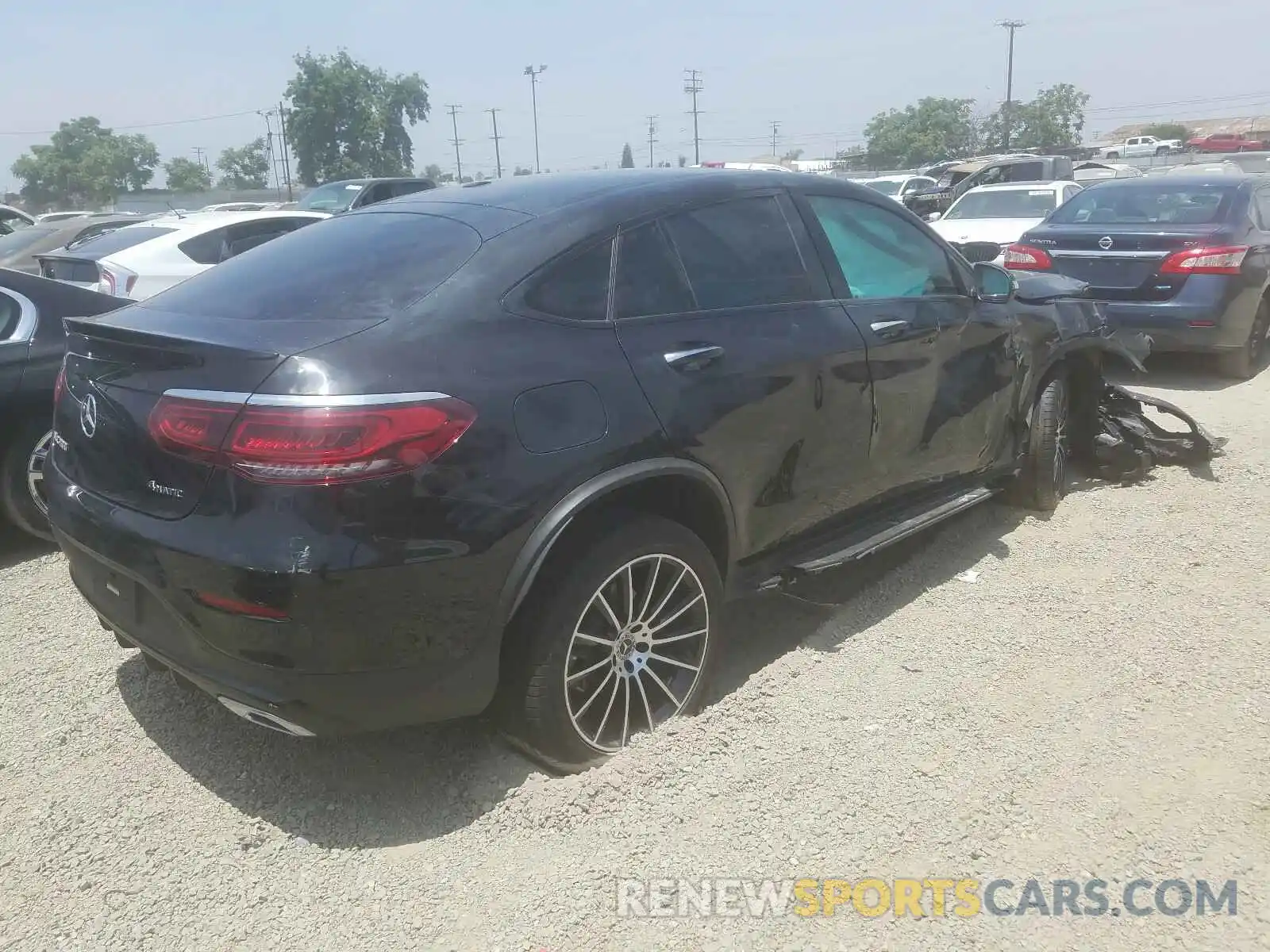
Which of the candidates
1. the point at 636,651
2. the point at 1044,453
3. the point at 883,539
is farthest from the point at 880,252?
the point at 636,651

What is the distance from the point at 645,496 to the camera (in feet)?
9.89

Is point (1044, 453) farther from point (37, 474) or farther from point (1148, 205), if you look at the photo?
point (1148, 205)

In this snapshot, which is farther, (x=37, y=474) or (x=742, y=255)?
(x=37, y=474)

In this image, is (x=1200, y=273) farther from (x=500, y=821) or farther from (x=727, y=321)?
(x=500, y=821)

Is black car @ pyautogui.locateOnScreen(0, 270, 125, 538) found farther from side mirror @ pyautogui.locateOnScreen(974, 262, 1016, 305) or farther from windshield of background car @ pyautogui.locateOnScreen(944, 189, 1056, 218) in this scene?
windshield of background car @ pyautogui.locateOnScreen(944, 189, 1056, 218)

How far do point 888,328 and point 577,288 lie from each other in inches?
55.8

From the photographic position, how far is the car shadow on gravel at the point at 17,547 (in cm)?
492

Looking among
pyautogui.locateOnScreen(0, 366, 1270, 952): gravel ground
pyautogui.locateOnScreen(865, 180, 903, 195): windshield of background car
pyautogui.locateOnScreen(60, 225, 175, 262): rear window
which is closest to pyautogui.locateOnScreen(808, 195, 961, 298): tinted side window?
pyautogui.locateOnScreen(0, 366, 1270, 952): gravel ground

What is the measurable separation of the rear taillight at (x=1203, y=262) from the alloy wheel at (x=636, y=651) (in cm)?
638

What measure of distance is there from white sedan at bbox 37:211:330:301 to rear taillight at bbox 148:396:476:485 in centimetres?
638

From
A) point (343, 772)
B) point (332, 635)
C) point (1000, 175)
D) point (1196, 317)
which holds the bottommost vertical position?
point (343, 772)

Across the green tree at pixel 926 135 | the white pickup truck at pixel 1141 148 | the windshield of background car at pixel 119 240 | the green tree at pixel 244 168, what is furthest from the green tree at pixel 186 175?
the windshield of background car at pixel 119 240

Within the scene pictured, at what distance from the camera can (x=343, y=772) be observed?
305cm

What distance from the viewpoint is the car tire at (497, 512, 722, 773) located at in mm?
2695
